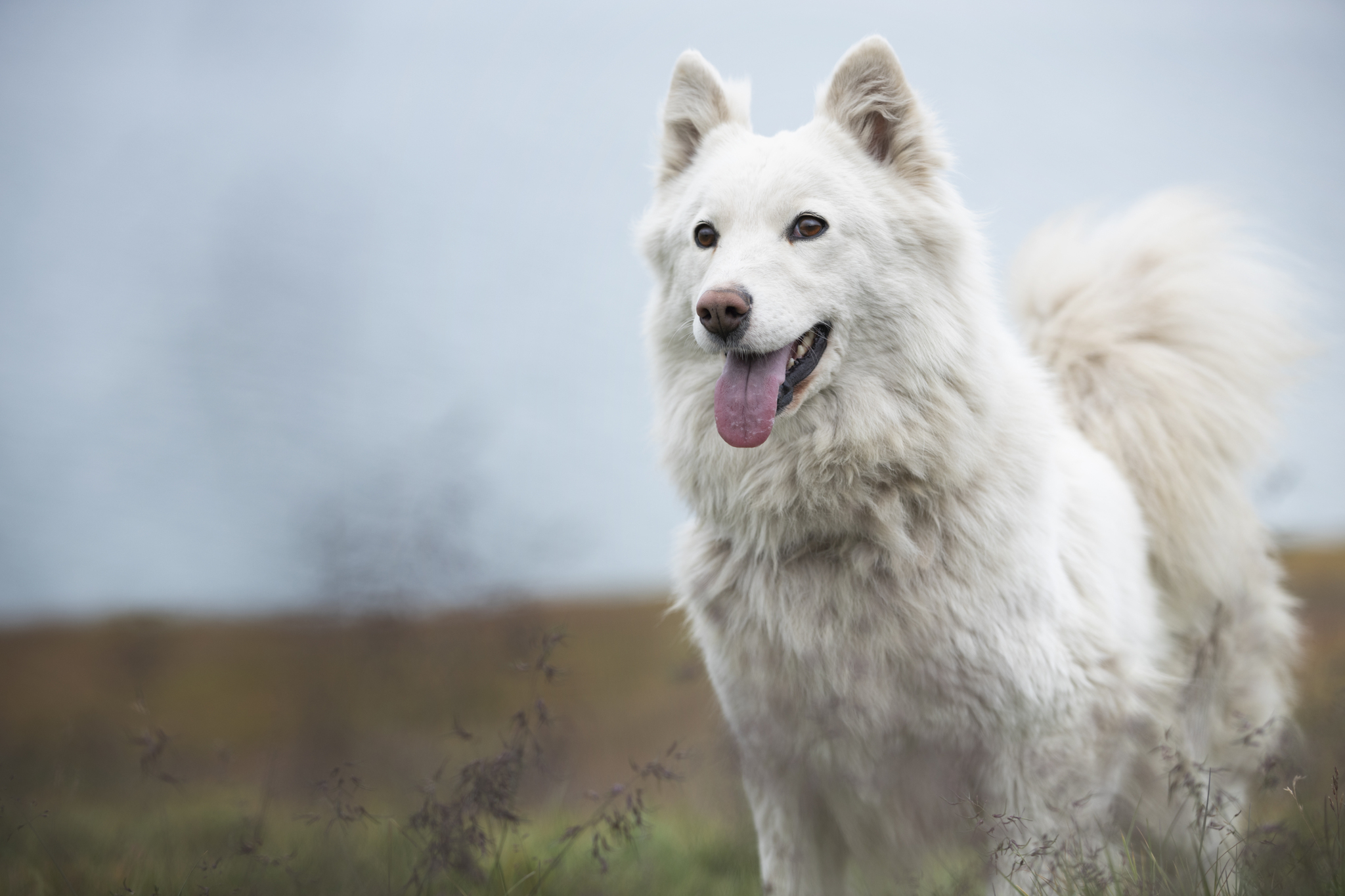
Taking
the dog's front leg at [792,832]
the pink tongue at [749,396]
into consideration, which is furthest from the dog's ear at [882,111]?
the dog's front leg at [792,832]

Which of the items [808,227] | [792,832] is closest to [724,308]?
[808,227]

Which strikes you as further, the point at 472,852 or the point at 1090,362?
the point at 1090,362

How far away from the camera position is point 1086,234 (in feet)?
13.9

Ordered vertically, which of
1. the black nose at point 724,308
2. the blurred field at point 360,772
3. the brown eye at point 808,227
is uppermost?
the brown eye at point 808,227

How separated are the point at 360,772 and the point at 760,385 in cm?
180

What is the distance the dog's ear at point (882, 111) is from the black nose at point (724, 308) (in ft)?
3.13

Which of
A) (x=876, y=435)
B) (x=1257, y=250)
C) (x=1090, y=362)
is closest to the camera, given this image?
(x=876, y=435)

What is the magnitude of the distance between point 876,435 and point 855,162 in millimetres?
1043

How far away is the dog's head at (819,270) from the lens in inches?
103

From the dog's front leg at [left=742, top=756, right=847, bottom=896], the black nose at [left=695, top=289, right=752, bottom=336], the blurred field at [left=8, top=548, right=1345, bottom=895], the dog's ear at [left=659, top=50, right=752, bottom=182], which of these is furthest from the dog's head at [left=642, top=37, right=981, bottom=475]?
the dog's front leg at [left=742, top=756, right=847, bottom=896]

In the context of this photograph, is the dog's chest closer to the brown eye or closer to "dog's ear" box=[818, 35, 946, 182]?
the brown eye

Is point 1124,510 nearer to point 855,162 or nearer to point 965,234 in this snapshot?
point 965,234

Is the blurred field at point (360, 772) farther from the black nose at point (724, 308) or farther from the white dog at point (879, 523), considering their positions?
the black nose at point (724, 308)

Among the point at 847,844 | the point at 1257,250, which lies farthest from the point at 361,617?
the point at 1257,250
